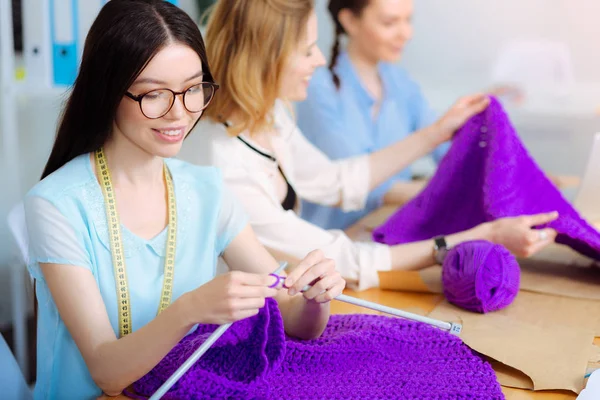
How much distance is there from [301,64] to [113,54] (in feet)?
1.84

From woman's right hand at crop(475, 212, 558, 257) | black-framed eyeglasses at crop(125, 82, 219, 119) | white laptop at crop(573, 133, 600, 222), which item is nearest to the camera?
black-framed eyeglasses at crop(125, 82, 219, 119)

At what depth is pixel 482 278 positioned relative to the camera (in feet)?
3.98

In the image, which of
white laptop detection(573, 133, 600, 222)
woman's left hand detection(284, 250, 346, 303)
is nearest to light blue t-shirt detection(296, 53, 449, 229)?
white laptop detection(573, 133, 600, 222)

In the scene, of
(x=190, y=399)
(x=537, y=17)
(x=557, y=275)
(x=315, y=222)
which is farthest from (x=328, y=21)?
(x=190, y=399)

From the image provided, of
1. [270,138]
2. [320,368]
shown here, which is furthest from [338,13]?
[320,368]

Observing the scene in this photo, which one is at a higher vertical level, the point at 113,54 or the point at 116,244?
the point at 113,54

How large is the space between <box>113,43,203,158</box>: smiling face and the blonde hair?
372mm

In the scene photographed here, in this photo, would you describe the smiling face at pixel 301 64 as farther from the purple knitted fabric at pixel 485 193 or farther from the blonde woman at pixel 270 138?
the purple knitted fabric at pixel 485 193

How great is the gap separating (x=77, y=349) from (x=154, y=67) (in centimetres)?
40

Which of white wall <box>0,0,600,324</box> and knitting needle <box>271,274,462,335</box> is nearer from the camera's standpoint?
knitting needle <box>271,274,462,335</box>

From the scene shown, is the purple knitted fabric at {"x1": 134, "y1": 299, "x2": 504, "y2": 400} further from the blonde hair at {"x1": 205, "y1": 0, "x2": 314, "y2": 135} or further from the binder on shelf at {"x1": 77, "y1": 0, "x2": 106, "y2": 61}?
the binder on shelf at {"x1": 77, "y1": 0, "x2": 106, "y2": 61}

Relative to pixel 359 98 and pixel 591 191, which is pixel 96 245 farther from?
pixel 359 98

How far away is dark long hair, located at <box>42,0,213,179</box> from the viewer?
3.01 ft

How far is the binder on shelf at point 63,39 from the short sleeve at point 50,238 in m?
1.01
